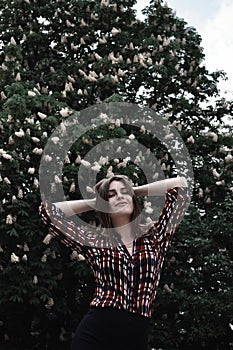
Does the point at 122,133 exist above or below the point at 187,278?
above

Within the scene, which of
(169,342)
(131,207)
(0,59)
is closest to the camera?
(131,207)

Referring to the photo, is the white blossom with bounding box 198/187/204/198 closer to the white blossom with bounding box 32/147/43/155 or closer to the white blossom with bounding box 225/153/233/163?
the white blossom with bounding box 225/153/233/163

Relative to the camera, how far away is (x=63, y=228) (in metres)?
2.55

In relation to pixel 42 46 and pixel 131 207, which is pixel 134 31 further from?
pixel 131 207

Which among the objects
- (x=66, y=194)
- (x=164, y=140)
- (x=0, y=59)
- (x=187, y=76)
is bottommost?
(x=66, y=194)

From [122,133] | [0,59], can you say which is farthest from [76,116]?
[0,59]

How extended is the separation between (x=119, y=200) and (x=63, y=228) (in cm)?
31

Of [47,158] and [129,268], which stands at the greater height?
[47,158]

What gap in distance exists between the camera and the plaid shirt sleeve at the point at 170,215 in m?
2.47

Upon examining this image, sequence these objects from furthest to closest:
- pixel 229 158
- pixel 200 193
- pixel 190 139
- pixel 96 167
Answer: pixel 190 139, pixel 229 158, pixel 200 193, pixel 96 167

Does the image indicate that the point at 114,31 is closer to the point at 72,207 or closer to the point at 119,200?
the point at 72,207

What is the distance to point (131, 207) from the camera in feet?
7.97

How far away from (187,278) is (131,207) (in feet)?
20.9

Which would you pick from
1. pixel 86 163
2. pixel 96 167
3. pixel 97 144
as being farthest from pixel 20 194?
pixel 97 144
